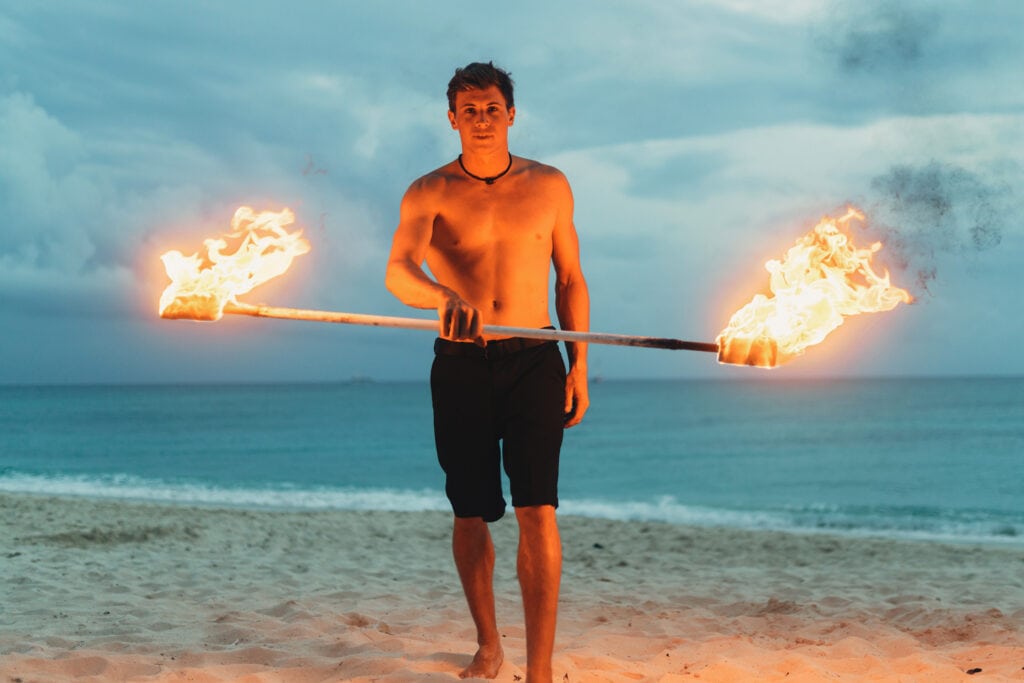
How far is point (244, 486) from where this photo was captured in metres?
21.1

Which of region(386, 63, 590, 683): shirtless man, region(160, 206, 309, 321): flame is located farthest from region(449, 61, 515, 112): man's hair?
region(160, 206, 309, 321): flame

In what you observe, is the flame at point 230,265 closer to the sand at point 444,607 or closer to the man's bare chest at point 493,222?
the man's bare chest at point 493,222

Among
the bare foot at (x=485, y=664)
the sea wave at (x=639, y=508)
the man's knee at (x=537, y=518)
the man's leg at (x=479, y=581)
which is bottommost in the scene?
the sea wave at (x=639, y=508)

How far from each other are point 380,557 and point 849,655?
4964mm

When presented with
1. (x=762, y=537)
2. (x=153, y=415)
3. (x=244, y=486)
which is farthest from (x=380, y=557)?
(x=153, y=415)

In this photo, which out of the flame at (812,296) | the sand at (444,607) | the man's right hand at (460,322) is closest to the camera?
the man's right hand at (460,322)

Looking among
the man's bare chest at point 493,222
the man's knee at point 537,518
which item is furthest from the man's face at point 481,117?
the man's knee at point 537,518

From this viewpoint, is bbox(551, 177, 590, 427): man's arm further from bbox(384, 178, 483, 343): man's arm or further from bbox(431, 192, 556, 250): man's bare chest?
bbox(384, 178, 483, 343): man's arm

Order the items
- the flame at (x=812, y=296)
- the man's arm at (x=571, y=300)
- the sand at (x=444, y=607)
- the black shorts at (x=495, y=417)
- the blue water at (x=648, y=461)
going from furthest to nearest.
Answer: the blue water at (x=648, y=461) < the sand at (x=444, y=607) < the man's arm at (x=571, y=300) < the black shorts at (x=495, y=417) < the flame at (x=812, y=296)

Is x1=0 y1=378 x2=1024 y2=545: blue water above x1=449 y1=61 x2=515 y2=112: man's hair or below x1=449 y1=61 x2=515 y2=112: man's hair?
below

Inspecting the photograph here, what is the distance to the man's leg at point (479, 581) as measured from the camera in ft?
13.6

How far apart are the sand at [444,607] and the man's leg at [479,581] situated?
0.09 meters

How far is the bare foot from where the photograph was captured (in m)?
4.20

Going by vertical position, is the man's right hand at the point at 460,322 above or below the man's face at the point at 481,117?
below
